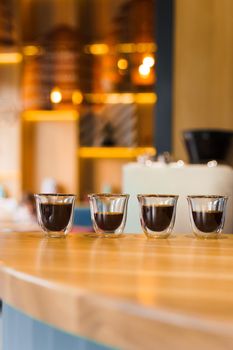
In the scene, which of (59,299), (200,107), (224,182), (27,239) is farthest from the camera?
(200,107)

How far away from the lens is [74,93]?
6.77 metres

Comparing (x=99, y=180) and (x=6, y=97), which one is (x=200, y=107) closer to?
(x=99, y=180)

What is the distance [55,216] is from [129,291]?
671 millimetres

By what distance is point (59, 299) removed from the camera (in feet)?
2.81

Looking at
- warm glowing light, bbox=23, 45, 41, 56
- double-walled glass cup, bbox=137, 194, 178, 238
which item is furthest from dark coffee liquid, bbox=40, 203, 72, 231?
warm glowing light, bbox=23, 45, 41, 56

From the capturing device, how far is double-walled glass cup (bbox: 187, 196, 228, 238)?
1.51 meters

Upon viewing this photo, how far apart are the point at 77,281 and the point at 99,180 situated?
19.3 feet

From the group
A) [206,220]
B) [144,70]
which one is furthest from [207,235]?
[144,70]

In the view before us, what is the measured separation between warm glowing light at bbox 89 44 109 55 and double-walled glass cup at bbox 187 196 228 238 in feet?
17.6

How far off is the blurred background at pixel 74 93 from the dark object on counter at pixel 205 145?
2732 millimetres

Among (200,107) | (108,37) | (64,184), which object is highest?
(108,37)

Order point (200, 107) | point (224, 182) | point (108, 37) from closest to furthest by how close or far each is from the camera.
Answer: point (224, 182), point (200, 107), point (108, 37)

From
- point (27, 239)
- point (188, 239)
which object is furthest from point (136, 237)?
point (27, 239)

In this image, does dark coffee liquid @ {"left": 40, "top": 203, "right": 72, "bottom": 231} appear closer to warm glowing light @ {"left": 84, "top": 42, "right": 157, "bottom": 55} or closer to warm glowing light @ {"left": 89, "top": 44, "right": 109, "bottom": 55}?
warm glowing light @ {"left": 84, "top": 42, "right": 157, "bottom": 55}
